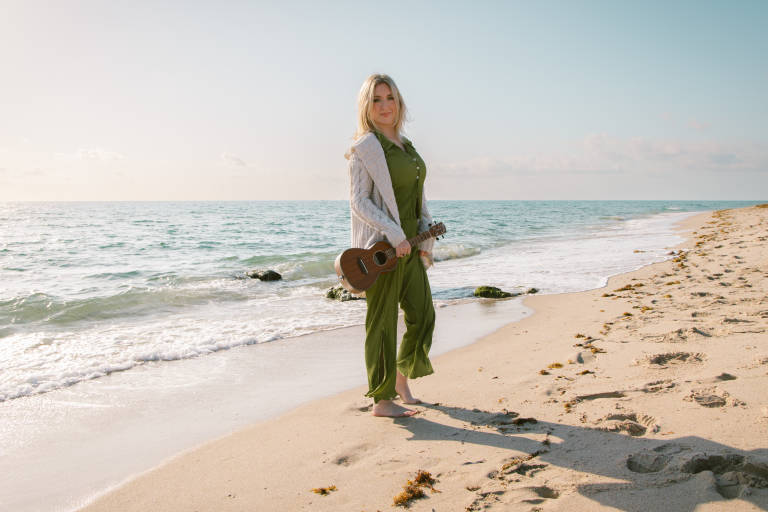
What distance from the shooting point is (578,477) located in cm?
226

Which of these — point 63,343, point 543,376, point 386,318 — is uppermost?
point 386,318

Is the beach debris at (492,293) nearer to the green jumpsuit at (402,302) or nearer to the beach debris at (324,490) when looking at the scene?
the green jumpsuit at (402,302)

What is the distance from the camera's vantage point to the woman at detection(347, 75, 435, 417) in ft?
10.0

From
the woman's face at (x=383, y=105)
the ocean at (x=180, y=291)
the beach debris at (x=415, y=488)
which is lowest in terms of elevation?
the ocean at (x=180, y=291)

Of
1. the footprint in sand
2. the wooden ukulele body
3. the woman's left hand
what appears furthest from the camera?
the woman's left hand

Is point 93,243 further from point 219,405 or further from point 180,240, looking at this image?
point 219,405

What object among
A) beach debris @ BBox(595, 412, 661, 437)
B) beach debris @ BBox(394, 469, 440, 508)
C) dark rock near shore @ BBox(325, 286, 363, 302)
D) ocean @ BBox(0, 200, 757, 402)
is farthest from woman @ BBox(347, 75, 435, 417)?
dark rock near shore @ BBox(325, 286, 363, 302)

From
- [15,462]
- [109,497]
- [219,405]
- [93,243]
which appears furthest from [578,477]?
[93,243]

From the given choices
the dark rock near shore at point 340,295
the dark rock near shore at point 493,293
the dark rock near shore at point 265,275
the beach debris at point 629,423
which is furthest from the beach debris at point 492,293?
the beach debris at point 629,423

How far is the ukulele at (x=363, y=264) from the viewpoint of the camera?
9.73ft

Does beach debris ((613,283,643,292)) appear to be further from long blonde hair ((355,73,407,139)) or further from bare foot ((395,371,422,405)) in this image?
long blonde hair ((355,73,407,139))

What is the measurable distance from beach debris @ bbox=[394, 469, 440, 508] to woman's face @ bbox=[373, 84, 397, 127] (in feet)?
6.73

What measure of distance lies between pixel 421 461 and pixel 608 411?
3.79ft

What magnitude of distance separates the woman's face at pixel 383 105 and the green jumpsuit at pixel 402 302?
13 cm
